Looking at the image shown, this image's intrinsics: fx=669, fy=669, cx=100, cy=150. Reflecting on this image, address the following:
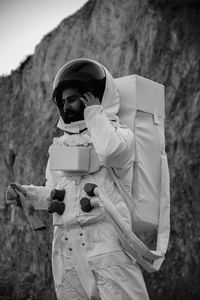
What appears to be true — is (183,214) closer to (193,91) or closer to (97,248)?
(193,91)

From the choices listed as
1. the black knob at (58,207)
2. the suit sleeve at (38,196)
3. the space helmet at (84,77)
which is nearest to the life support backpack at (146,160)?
the space helmet at (84,77)

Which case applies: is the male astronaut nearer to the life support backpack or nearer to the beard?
the beard

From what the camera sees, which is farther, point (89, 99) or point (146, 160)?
point (146, 160)

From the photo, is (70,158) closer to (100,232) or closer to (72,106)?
(72,106)

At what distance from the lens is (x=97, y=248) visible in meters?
4.26

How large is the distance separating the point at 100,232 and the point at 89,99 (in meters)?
0.88

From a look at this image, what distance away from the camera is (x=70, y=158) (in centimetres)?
437

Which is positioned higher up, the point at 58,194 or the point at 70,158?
the point at 70,158

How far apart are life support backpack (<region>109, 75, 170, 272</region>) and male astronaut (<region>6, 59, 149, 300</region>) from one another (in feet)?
0.40

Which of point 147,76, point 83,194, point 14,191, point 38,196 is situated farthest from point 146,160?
point 147,76

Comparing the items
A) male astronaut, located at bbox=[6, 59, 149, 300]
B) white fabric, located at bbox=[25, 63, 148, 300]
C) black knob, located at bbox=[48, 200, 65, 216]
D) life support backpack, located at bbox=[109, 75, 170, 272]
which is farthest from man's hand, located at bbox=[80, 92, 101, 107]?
black knob, located at bbox=[48, 200, 65, 216]

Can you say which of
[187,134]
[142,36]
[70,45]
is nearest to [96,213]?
[187,134]

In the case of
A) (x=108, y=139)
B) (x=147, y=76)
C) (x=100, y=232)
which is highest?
(x=147, y=76)

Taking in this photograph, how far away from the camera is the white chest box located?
171 inches
